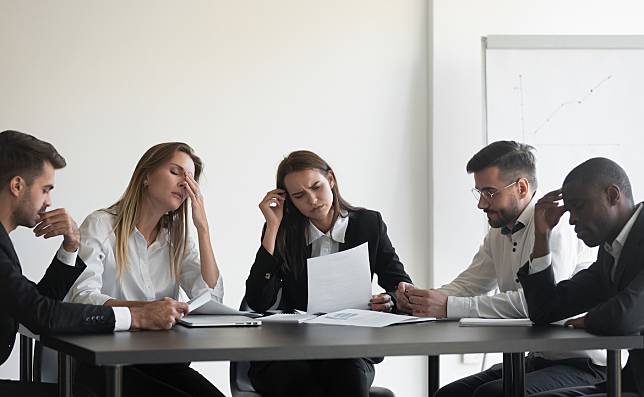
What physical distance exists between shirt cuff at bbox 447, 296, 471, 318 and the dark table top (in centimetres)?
35

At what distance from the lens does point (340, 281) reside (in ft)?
9.73

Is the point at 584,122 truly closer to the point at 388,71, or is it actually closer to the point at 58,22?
the point at 388,71

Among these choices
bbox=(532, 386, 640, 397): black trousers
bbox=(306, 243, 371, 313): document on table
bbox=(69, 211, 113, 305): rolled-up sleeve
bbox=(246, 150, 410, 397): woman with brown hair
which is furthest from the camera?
bbox=(246, 150, 410, 397): woman with brown hair

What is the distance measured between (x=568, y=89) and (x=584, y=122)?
0.17 m

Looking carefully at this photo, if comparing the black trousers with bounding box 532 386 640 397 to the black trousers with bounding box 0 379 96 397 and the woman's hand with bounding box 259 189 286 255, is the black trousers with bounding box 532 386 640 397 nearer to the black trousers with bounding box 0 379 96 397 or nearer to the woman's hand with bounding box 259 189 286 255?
the woman's hand with bounding box 259 189 286 255

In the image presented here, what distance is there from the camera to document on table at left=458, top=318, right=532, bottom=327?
8.55 ft

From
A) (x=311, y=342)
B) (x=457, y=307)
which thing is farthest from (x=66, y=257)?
(x=457, y=307)

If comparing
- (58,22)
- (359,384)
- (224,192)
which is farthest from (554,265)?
(58,22)

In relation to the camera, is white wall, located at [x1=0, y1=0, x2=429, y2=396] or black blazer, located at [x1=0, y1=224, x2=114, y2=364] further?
white wall, located at [x1=0, y1=0, x2=429, y2=396]

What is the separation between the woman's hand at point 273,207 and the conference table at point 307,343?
76 cm

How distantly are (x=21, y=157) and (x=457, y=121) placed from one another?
7.73 ft

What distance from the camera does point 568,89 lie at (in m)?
4.42

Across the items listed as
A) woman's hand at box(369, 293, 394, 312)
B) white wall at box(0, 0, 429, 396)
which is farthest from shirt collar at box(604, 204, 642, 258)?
white wall at box(0, 0, 429, 396)

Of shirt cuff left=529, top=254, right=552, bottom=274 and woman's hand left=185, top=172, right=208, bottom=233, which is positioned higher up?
woman's hand left=185, top=172, right=208, bottom=233
